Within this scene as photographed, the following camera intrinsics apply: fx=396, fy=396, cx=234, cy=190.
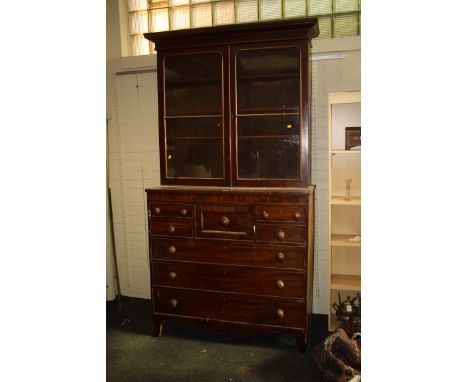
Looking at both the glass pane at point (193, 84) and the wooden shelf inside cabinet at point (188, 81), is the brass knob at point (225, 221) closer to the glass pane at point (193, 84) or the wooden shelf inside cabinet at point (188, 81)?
the glass pane at point (193, 84)

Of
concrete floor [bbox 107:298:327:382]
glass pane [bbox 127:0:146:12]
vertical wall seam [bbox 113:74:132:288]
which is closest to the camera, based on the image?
concrete floor [bbox 107:298:327:382]

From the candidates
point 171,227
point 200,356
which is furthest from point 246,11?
point 200,356

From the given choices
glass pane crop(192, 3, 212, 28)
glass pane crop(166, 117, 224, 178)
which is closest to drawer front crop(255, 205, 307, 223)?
glass pane crop(166, 117, 224, 178)

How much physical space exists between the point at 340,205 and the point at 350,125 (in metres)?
0.65

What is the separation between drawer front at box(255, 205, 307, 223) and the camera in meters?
2.64

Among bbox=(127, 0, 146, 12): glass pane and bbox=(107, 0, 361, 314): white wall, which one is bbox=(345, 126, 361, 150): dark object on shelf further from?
bbox=(127, 0, 146, 12): glass pane

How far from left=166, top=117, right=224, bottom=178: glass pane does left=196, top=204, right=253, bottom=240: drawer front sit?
0.31 metres

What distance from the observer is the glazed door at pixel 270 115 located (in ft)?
9.12

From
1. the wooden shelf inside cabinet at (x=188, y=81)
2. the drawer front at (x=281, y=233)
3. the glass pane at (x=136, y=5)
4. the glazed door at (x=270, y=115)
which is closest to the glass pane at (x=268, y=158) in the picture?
the glazed door at (x=270, y=115)

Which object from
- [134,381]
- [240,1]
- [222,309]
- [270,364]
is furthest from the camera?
[240,1]
